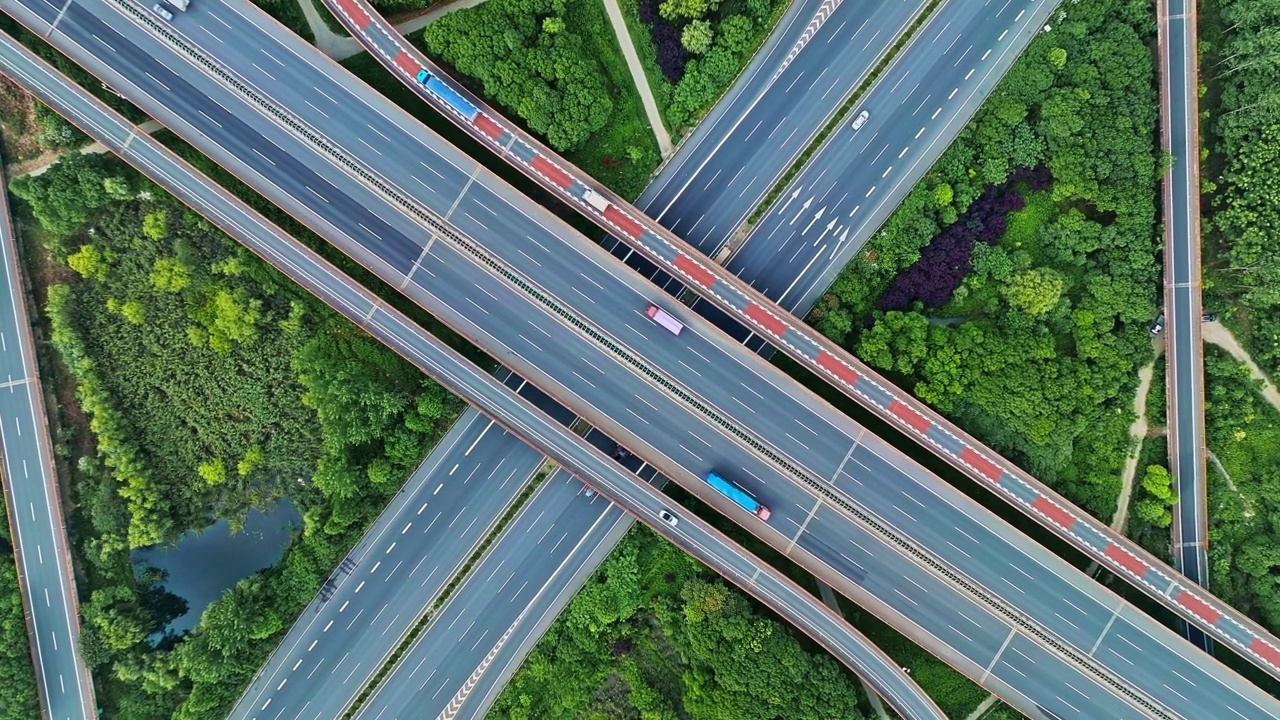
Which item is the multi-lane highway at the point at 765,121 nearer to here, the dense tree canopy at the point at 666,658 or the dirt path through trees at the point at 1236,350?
the dense tree canopy at the point at 666,658

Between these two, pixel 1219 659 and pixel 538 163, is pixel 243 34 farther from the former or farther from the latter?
pixel 1219 659

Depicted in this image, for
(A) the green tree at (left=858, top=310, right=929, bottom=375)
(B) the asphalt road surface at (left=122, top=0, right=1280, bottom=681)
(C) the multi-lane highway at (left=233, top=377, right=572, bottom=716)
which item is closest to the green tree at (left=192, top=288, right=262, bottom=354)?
(B) the asphalt road surface at (left=122, top=0, right=1280, bottom=681)

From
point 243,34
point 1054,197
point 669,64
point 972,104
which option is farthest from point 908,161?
point 243,34

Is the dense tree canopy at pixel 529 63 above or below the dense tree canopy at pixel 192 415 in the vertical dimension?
above

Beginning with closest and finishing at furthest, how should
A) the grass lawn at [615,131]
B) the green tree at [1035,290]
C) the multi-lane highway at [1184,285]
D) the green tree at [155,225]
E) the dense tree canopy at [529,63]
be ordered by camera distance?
1. the dense tree canopy at [529,63]
2. the green tree at [1035,290]
3. the green tree at [155,225]
4. the multi-lane highway at [1184,285]
5. the grass lawn at [615,131]

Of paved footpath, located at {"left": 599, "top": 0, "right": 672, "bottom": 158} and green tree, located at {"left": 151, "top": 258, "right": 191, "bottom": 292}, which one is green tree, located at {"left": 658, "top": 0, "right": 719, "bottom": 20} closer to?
paved footpath, located at {"left": 599, "top": 0, "right": 672, "bottom": 158}

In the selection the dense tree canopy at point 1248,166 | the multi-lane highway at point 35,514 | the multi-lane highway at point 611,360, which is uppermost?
the dense tree canopy at point 1248,166

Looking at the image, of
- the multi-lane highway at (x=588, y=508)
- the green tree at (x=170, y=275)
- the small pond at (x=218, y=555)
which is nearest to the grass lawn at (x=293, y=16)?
the green tree at (x=170, y=275)

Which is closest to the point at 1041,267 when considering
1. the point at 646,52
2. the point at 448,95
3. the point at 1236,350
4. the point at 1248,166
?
the point at 1248,166

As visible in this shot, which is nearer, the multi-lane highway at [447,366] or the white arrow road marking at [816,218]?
the multi-lane highway at [447,366]
